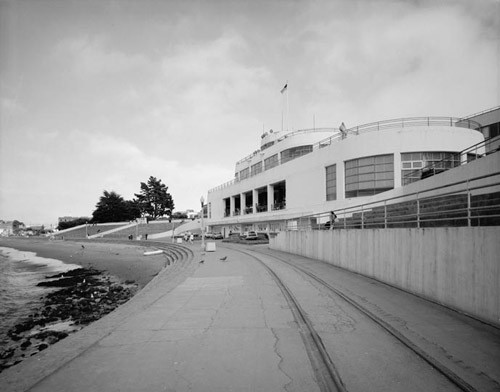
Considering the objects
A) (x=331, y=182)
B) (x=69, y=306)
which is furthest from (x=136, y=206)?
(x=69, y=306)

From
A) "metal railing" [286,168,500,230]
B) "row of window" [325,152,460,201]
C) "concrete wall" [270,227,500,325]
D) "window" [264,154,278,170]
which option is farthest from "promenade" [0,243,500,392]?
"window" [264,154,278,170]

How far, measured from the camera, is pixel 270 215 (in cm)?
4562

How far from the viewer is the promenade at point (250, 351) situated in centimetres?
442

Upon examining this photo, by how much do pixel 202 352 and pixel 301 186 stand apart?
34.2 m

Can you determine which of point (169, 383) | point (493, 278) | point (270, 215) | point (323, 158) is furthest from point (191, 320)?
point (270, 215)

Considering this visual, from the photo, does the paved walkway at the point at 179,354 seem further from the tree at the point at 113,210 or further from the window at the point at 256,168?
the tree at the point at 113,210

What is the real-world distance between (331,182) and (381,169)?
5501 millimetres

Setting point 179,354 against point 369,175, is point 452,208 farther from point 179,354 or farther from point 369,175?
point 369,175

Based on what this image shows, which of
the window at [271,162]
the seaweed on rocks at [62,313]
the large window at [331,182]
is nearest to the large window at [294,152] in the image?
the window at [271,162]

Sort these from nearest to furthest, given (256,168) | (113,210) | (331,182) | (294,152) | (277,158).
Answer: (331,182) → (294,152) → (277,158) → (256,168) → (113,210)

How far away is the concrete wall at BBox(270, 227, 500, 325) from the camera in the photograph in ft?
22.4

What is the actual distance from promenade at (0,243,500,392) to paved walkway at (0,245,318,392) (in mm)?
16

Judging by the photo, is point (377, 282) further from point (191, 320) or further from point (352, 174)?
point (352, 174)

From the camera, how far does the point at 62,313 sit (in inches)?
520
